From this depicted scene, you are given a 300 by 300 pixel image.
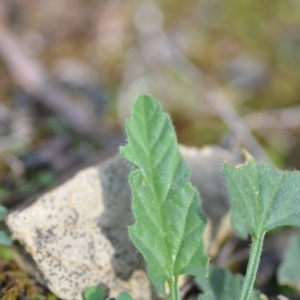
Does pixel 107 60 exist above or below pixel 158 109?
above

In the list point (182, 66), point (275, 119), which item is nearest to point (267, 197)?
point (275, 119)

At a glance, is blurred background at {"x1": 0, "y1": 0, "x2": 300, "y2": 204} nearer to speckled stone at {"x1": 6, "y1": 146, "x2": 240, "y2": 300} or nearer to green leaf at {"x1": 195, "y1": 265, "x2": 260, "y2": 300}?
speckled stone at {"x1": 6, "y1": 146, "x2": 240, "y2": 300}

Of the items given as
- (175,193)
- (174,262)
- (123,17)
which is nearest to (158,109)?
(175,193)

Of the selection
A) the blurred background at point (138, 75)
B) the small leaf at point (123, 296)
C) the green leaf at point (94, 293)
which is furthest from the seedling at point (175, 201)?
the blurred background at point (138, 75)

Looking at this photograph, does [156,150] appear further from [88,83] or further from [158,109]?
[88,83]

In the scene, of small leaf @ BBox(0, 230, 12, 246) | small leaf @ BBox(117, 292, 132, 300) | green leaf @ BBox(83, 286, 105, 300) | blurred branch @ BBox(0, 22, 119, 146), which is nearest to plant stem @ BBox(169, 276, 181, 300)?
small leaf @ BBox(117, 292, 132, 300)

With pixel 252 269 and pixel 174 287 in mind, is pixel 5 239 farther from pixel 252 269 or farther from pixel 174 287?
pixel 252 269
